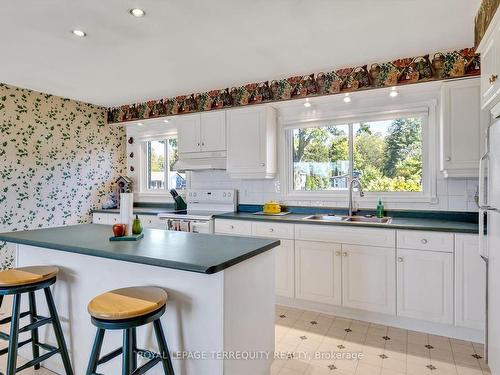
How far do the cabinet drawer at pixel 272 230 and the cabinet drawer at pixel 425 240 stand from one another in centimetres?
100

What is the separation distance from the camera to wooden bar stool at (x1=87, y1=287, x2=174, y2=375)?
1358 mm

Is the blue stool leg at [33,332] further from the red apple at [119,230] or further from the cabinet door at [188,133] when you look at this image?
the cabinet door at [188,133]

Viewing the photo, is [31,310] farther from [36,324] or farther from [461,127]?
[461,127]

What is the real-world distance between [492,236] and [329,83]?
2.06 metres

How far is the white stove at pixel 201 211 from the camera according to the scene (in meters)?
3.59

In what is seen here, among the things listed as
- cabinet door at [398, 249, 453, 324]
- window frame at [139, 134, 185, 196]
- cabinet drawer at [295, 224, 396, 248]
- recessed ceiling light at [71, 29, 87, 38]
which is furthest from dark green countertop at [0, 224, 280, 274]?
window frame at [139, 134, 185, 196]

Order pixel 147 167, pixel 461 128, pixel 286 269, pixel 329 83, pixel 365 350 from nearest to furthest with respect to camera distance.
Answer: pixel 365 350, pixel 461 128, pixel 286 269, pixel 329 83, pixel 147 167

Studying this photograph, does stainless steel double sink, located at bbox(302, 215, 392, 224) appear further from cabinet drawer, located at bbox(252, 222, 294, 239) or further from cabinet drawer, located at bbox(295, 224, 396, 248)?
cabinet drawer, located at bbox(252, 222, 294, 239)

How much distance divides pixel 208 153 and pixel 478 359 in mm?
3205

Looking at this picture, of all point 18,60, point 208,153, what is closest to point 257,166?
point 208,153

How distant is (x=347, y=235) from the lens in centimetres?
284

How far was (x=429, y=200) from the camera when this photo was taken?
10.0 feet

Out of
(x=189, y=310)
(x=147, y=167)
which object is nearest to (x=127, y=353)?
(x=189, y=310)

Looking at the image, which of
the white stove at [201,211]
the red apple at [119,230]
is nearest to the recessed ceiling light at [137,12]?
the red apple at [119,230]
